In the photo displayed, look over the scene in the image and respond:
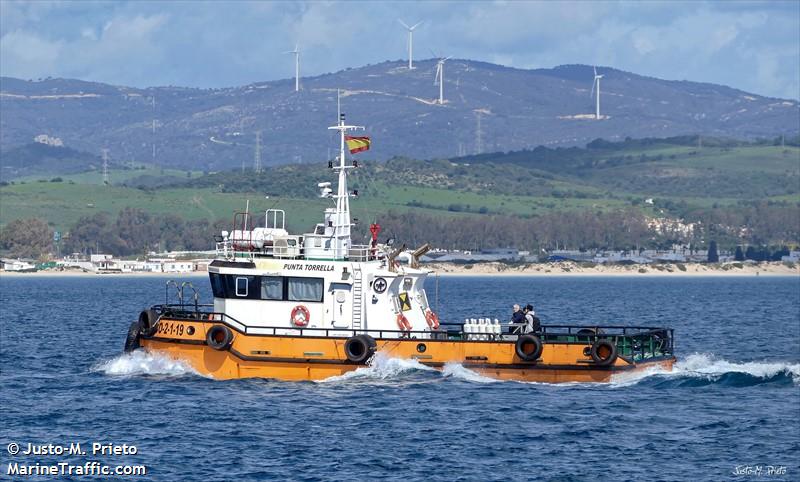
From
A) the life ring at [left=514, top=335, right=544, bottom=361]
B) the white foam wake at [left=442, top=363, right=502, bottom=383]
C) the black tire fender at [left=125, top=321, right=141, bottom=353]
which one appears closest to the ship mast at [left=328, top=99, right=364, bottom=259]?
the white foam wake at [left=442, top=363, right=502, bottom=383]

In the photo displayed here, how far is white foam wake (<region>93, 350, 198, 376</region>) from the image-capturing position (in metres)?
36.7

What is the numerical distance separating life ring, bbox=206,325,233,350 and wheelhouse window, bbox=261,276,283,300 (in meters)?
A: 1.56

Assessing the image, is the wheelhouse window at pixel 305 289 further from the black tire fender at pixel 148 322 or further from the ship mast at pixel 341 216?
the black tire fender at pixel 148 322

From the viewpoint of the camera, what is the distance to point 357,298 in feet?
120

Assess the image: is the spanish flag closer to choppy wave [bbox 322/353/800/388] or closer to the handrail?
the handrail

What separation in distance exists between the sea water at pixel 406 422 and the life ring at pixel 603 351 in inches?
24.9

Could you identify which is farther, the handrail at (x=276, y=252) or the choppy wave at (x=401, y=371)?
the handrail at (x=276, y=252)

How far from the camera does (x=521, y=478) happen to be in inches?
1039

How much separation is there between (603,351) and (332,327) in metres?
6.82

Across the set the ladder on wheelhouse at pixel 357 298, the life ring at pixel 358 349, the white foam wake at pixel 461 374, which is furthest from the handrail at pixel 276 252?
the white foam wake at pixel 461 374

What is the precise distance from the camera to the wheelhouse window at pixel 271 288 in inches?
1443

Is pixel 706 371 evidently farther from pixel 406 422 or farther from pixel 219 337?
pixel 219 337

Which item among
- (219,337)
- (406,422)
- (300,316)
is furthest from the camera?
(300,316)

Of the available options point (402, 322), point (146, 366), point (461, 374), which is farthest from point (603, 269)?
point (146, 366)
